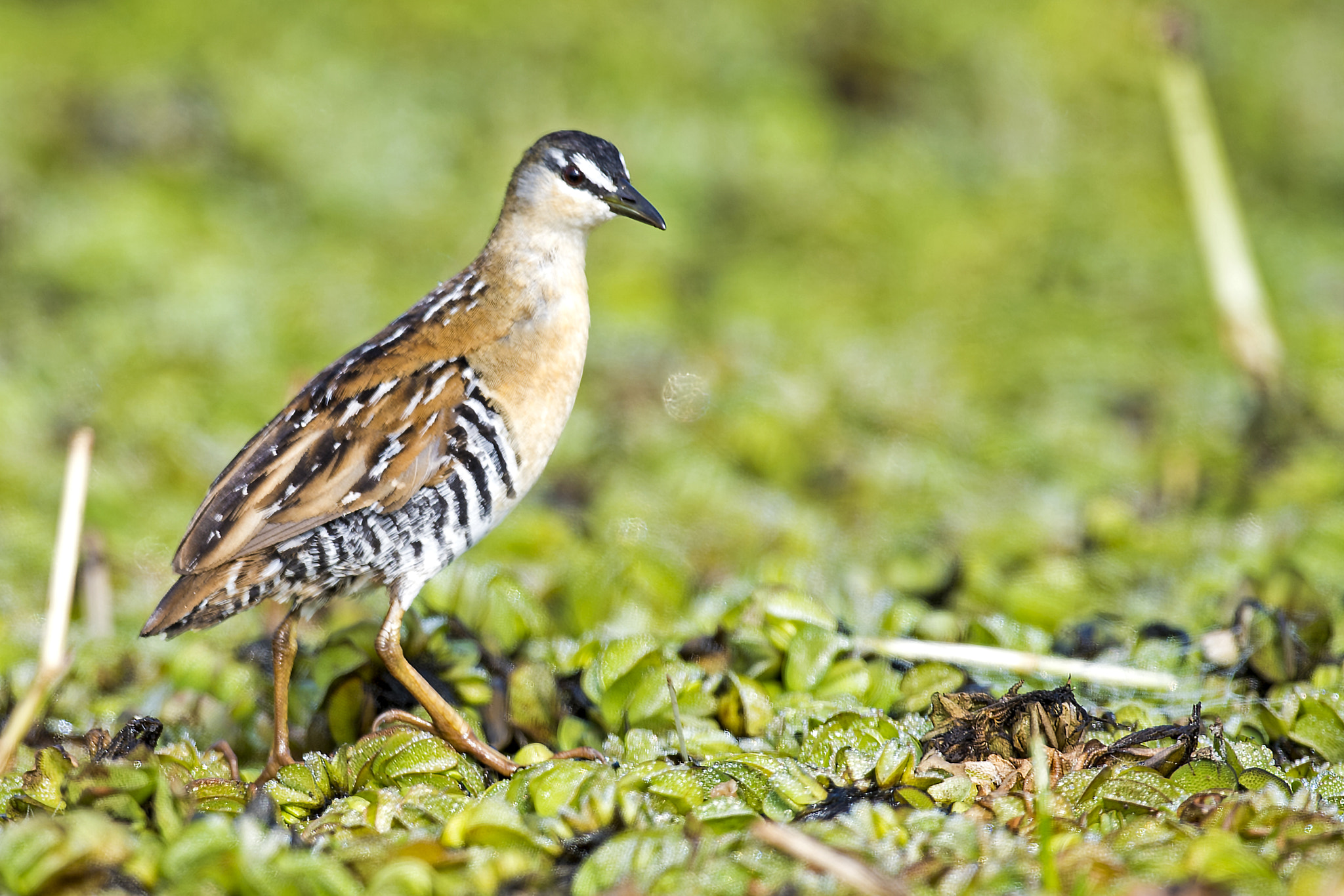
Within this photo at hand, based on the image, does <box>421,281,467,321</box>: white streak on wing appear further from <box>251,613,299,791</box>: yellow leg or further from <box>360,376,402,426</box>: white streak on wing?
<box>251,613,299,791</box>: yellow leg

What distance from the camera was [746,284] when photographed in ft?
24.6

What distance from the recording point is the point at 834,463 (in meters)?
5.97

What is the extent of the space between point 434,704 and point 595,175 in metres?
1.48

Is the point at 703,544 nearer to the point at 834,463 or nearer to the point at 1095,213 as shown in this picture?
the point at 834,463

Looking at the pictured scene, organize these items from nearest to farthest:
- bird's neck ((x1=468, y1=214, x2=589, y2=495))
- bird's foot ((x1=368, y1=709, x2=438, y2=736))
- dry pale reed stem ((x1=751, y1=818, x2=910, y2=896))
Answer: dry pale reed stem ((x1=751, y1=818, x2=910, y2=896)) < bird's foot ((x1=368, y1=709, x2=438, y2=736)) < bird's neck ((x1=468, y1=214, x2=589, y2=495))

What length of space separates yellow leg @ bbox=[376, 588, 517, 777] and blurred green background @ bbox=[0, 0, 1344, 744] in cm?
54

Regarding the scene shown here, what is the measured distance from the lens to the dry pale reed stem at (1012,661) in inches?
Result: 133

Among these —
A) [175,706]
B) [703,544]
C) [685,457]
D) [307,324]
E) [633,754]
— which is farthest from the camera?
[307,324]

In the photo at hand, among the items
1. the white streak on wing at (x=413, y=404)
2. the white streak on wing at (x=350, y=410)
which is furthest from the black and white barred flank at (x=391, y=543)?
the white streak on wing at (x=350, y=410)

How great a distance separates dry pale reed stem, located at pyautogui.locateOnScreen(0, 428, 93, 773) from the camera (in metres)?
2.53

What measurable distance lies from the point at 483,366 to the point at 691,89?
571cm

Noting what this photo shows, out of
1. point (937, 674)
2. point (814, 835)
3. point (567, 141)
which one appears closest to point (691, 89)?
point (567, 141)

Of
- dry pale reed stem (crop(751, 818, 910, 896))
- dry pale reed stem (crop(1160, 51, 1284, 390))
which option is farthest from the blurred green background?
dry pale reed stem (crop(751, 818, 910, 896))

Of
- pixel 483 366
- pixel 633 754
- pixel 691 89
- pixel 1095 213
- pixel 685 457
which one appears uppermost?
pixel 691 89
